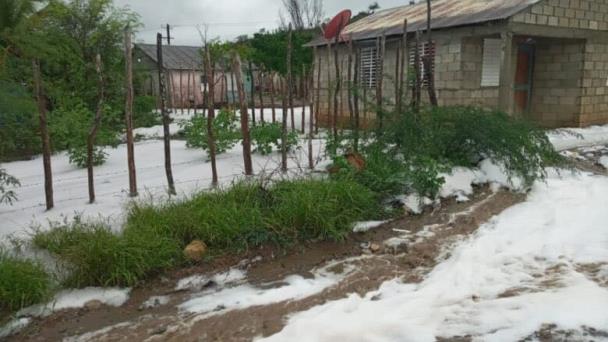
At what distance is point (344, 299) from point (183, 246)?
1.42 meters

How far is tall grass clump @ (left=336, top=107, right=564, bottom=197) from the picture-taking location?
20.0ft

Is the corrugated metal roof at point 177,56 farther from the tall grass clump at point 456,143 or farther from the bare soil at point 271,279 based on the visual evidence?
the bare soil at point 271,279

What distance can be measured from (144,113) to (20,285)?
40.1 feet

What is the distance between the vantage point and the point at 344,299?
11.8 feet

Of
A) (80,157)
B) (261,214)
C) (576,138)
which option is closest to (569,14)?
(576,138)

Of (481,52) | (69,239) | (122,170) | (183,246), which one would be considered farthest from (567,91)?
(69,239)

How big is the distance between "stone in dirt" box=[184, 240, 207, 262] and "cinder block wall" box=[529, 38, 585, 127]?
973 cm

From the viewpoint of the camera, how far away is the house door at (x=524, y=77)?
1150cm

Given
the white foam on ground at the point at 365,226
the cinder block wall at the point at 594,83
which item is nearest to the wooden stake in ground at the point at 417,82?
the white foam on ground at the point at 365,226

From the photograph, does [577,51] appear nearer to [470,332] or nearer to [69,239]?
[470,332]

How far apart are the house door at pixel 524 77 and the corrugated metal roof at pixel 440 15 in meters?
1.55

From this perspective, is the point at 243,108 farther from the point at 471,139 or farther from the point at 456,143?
the point at 471,139

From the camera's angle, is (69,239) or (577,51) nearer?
(69,239)

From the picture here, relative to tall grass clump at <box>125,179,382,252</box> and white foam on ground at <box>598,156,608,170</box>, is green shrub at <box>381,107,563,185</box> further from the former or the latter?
white foam on ground at <box>598,156,608,170</box>
